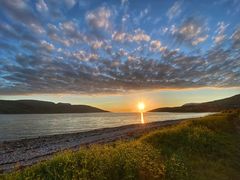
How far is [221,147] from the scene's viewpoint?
1512cm

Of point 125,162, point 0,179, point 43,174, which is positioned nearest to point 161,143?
point 125,162

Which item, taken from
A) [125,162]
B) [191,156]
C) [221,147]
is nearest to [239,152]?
[221,147]

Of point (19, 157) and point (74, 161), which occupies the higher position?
point (74, 161)

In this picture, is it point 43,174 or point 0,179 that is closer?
point 0,179

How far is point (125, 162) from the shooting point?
28.9ft

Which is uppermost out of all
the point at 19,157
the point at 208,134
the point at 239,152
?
the point at 208,134

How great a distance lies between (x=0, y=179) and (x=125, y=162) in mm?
4545

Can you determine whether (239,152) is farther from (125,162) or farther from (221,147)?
(125,162)

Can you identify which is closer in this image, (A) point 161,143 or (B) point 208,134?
(A) point 161,143

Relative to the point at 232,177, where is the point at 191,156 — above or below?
above

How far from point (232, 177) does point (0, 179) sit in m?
10.1

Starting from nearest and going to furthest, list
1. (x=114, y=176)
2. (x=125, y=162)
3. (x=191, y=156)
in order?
1. (x=114, y=176)
2. (x=125, y=162)
3. (x=191, y=156)

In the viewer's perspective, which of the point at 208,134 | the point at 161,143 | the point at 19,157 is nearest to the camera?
the point at 161,143

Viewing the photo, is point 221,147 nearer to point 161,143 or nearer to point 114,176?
point 161,143
